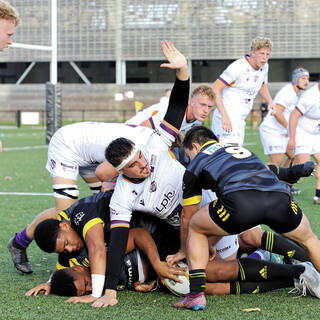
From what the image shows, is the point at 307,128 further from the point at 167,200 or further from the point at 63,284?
the point at 63,284

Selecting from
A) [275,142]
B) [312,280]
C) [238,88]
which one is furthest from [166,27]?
[312,280]

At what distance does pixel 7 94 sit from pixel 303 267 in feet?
125

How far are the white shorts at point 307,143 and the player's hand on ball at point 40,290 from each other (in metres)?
5.30

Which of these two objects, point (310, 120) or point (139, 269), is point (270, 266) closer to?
point (139, 269)

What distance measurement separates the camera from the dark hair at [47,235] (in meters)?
4.56

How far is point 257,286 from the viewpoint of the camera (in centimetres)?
463

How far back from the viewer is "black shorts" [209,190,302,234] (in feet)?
13.5

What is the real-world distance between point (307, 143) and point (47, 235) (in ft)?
17.6

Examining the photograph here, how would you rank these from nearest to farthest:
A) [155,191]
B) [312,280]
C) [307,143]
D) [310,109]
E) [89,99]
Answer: [312,280]
[155,191]
[310,109]
[307,143]
[89,99]

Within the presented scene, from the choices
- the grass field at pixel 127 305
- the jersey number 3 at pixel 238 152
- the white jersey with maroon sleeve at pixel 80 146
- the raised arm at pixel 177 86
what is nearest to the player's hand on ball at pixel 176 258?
the grass field at pixel 127 305

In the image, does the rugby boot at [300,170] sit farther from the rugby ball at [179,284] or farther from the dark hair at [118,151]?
the dark hair at [118,151]

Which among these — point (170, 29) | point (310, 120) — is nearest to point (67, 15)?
Result: point (170, 29)

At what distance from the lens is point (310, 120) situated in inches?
359

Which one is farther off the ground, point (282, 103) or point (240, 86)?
point (240, 86)
